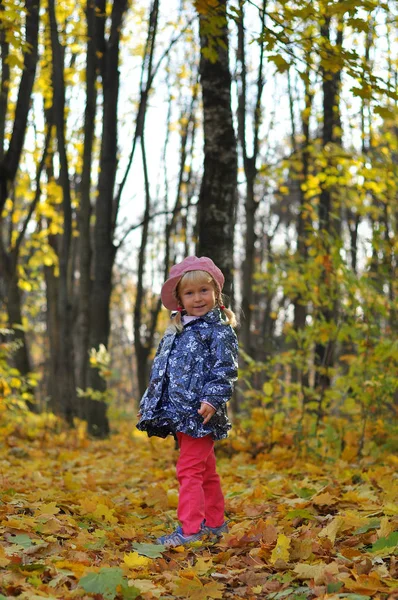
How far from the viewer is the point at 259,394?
6.66m

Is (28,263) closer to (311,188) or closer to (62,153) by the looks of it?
(62,153)

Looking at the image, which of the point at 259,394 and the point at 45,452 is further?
the point at 45,452

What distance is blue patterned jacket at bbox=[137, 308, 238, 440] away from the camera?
4027mm

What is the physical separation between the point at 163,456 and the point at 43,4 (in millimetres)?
8308

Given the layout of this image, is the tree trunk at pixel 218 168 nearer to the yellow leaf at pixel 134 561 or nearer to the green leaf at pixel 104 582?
the yellow leaf at pixel 134 561

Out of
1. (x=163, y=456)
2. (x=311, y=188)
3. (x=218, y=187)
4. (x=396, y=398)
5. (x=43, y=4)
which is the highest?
(x=43, y=4)

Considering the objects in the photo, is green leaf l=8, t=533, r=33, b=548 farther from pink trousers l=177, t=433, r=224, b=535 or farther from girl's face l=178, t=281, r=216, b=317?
girl's face l=178, t=281, r=216, b=317

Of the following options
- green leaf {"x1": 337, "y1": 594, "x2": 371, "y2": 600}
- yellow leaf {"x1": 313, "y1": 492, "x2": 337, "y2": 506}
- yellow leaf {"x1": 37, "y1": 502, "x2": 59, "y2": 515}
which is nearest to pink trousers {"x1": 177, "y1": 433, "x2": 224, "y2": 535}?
yellow leaf {"x1": 313, "y1": 492, "x2": 337, "y2": 506}

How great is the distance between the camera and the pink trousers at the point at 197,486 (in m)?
3.98

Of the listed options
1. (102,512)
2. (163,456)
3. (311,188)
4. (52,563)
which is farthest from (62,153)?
(52,563)

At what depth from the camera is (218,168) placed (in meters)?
6.45

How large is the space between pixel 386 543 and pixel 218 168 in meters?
3.94

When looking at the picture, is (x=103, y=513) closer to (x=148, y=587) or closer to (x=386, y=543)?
(x=148, y=587)

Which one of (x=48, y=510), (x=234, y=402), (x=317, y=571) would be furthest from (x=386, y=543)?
(x=234, y=402)
